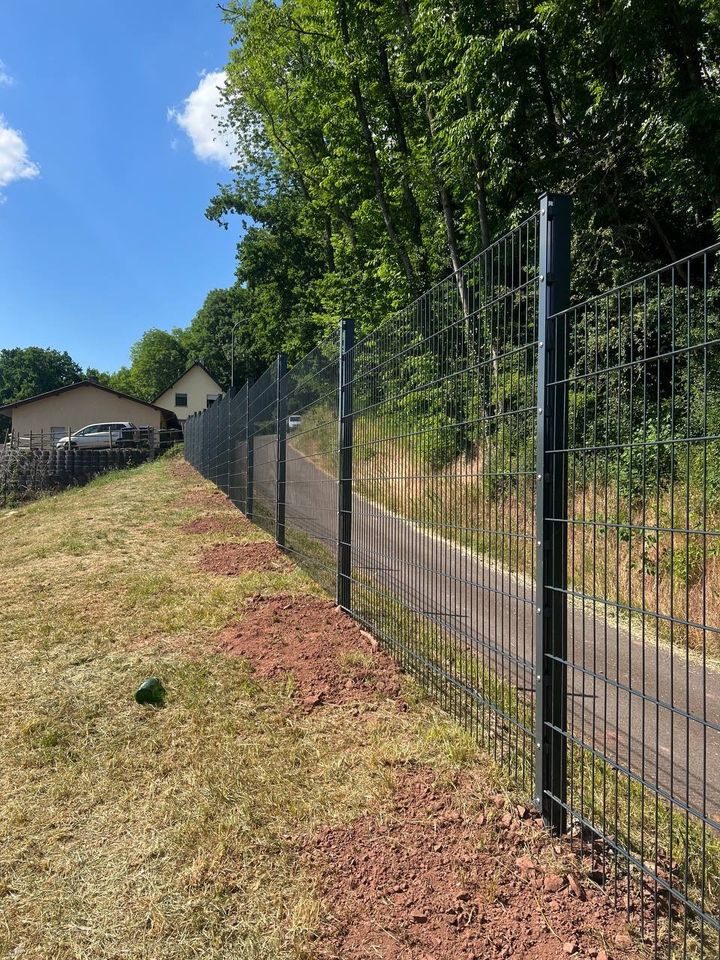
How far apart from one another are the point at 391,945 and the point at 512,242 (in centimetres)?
245

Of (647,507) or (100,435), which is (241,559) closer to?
(647,507)

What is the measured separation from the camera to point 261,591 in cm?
545

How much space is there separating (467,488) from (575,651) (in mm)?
1563

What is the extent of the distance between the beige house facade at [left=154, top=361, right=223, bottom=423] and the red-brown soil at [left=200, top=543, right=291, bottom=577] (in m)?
50.5

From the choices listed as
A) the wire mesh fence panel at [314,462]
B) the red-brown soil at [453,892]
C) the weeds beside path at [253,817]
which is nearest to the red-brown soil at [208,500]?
the wire mesh fence panel at [314,462]

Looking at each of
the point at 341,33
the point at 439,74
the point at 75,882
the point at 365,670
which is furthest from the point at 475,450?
the point at 341,33

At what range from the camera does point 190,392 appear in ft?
185

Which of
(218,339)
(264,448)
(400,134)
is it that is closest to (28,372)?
(218,339)

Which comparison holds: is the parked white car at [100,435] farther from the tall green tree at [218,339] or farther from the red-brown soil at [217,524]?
the red-brown soil at [217,524]

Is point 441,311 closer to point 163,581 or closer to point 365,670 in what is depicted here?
point 365,670

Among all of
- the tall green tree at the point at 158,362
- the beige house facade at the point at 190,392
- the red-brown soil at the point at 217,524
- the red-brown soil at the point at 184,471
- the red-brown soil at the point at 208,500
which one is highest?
the tall green tree at the point at 158,362

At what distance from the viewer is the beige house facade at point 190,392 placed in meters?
56.1

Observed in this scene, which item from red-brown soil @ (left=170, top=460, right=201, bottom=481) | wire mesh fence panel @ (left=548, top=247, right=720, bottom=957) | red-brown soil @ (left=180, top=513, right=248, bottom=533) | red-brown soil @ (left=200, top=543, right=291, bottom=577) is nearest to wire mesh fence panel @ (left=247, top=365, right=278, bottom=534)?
red-brown soil @ (left=180, top=513, right=248, bottom=533)

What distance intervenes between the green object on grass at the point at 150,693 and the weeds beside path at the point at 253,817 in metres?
0.06
